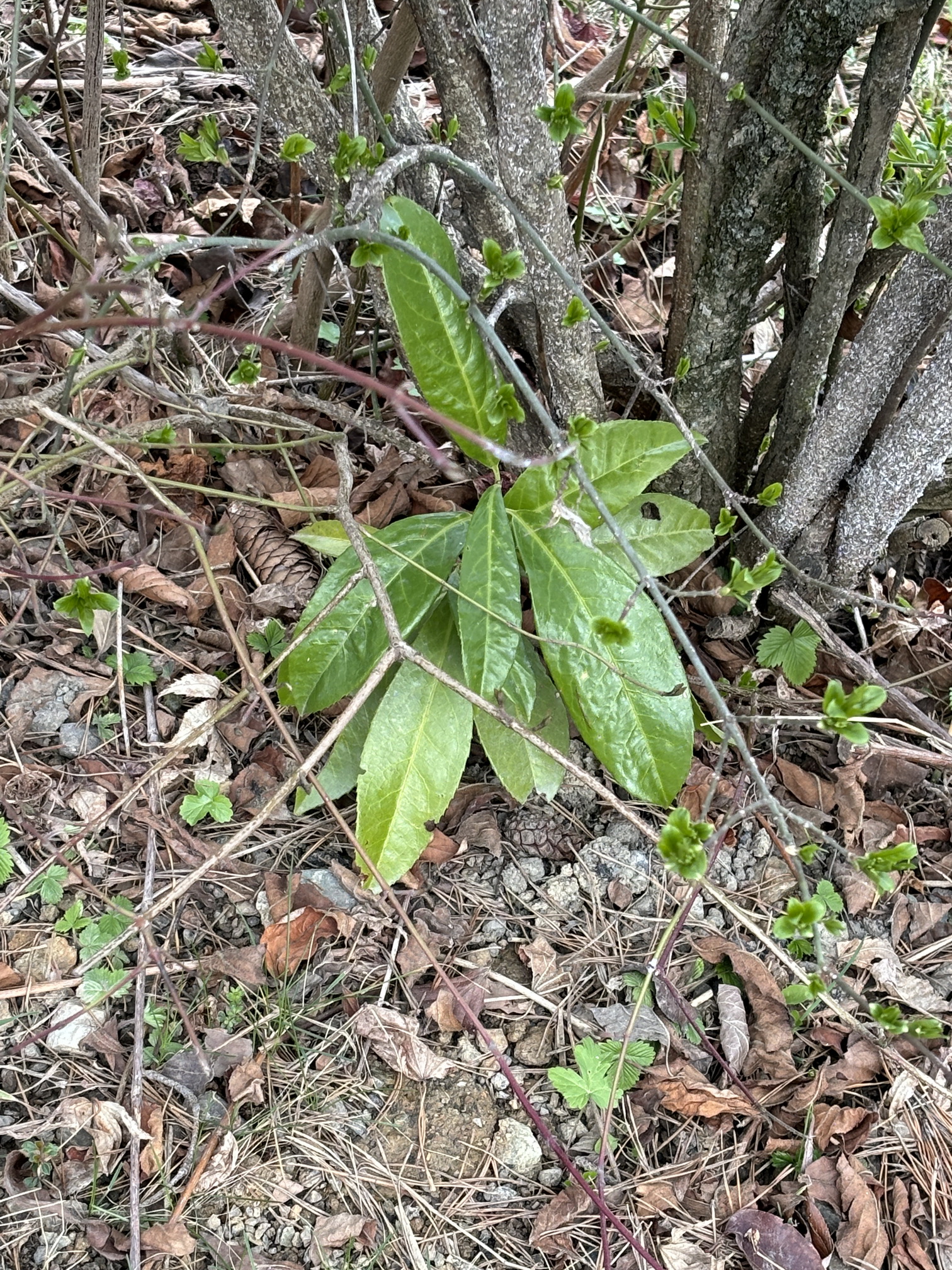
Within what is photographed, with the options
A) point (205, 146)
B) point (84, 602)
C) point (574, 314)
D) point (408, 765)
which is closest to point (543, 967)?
point (408, 765)

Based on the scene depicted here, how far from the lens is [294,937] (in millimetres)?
1542

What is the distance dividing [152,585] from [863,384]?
139 centimetres

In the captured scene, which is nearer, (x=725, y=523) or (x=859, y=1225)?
(x=859, y=1225)

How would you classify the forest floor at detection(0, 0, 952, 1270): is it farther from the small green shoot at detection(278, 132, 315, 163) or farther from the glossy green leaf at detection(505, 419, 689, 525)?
the glossy green leaf at detection(505, 419, 689, 525)

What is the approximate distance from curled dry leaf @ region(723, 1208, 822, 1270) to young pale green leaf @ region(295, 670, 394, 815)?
920 millimetres

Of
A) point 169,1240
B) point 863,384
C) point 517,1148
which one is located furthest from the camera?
point 863,384

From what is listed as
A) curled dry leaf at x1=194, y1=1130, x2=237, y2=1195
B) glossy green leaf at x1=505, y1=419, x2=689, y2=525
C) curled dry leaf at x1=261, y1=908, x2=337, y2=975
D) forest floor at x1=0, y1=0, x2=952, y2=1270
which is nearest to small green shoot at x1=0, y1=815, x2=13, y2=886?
forest floor at x1=0, y1=0, x2=952, y2=1270

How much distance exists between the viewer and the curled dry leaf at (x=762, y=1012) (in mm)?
1475

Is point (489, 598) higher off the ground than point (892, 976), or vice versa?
point (489, 598)

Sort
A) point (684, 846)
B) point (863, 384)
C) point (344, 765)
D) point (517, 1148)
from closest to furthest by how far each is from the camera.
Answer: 1. point (684, 846)
2. point (517, 1148)
3. point (863, 384)
4. point (344, 765)

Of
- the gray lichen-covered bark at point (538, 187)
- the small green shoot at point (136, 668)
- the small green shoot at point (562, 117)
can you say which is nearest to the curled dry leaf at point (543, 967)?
the small green shoot at point (136, 668)

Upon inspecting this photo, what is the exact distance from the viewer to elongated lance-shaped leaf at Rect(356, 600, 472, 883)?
1510mm

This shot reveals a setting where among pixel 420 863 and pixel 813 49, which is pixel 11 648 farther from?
pixel 813 49

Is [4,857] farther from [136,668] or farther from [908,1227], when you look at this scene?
[908,1227]
